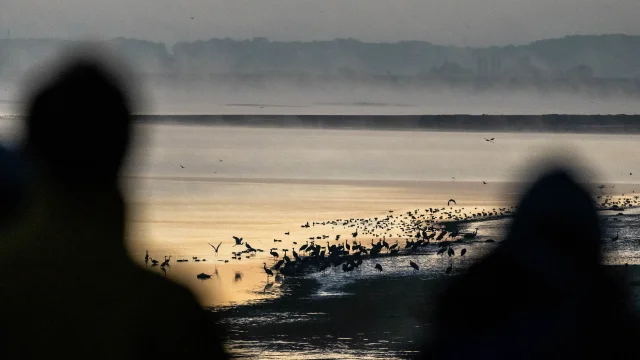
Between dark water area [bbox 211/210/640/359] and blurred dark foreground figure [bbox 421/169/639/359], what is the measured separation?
4.36 meters

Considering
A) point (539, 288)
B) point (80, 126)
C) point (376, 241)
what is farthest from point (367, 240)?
point (80, 126)

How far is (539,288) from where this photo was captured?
16.2ft

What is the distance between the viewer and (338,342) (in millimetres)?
9625

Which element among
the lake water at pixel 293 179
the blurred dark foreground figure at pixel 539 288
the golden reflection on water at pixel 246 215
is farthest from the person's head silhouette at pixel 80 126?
the golden reflection on water at pixel 246 215

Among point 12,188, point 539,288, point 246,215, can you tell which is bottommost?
point 539,288

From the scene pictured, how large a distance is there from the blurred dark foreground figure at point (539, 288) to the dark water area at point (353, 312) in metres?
4.36

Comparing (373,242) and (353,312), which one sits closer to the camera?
(353,312)

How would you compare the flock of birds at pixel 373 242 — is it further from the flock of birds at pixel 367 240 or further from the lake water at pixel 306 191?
the lake water at pixel 306 191

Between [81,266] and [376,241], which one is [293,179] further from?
[81,266]

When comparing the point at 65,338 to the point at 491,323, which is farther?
the point at 491,323

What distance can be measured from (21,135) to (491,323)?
6.82 feet

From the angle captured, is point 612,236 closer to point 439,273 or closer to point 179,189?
point 439,273

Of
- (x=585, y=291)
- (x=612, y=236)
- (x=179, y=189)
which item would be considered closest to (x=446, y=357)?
(x=585, y=291)

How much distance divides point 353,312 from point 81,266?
7.65 meters
